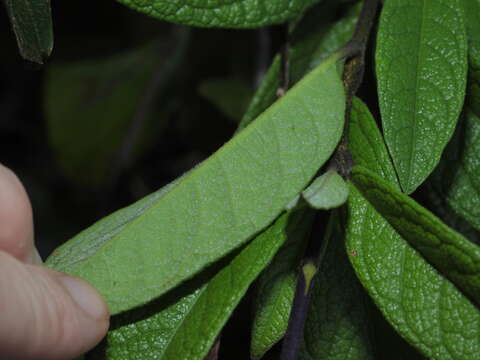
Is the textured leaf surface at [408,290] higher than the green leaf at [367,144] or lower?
lower

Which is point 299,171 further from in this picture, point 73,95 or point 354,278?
point 73,95

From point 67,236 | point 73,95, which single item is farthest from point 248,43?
point 67,236

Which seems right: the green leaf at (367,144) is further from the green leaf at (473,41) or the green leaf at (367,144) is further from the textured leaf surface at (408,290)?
the green leaf at (473,41)

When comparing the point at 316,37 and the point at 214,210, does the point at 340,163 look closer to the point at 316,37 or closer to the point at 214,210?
the point at 214,210

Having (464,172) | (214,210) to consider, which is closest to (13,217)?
(214,210)

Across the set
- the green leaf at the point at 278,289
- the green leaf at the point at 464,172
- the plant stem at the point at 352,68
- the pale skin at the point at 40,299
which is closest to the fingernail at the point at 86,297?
the pale skin at the point at 40,299

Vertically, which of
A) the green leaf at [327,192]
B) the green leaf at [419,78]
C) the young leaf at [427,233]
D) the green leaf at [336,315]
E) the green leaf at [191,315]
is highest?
the green leaf at [419,78]
